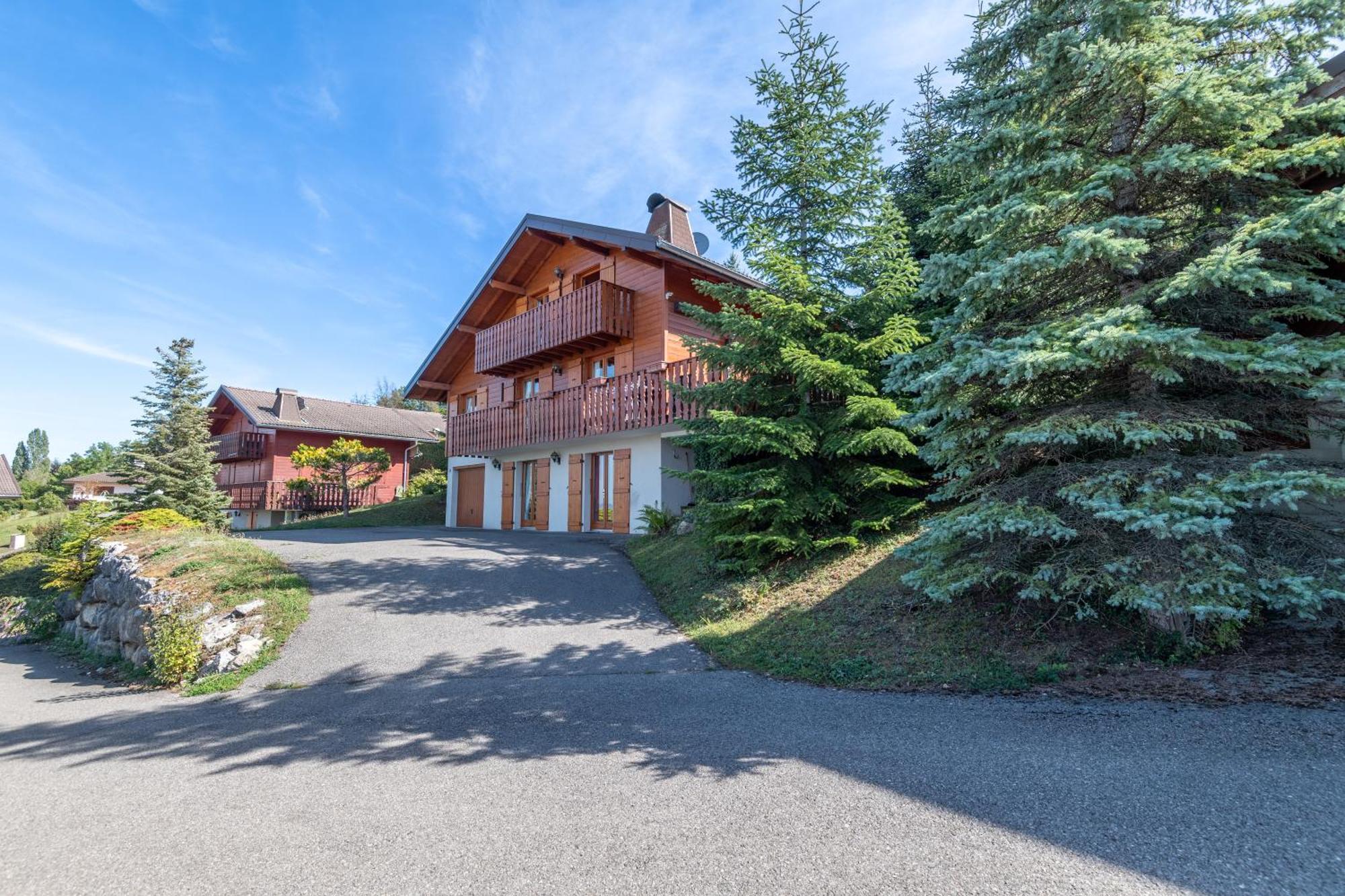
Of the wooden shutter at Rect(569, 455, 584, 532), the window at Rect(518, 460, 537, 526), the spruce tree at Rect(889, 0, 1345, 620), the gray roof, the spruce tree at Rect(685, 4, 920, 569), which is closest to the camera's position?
the spruce tree at Rect(889, 0, 1345, 620)

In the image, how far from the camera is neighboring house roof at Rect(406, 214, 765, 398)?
589 inches

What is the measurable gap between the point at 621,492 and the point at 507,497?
5.67 meters

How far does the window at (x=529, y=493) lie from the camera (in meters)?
19.3

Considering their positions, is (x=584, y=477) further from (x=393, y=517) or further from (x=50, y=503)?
(x=50, y=503)

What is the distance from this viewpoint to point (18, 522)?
31.8 meters

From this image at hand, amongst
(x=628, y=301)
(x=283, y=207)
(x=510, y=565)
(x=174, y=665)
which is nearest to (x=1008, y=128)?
(x=510, y=565)

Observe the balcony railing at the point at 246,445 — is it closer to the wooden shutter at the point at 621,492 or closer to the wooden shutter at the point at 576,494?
the wooden shutter at the point at 576,494

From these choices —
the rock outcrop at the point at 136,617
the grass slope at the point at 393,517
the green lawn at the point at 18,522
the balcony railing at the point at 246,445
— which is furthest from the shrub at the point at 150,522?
the balcony railing at the point at 246,445

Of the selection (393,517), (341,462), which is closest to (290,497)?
(341,462)

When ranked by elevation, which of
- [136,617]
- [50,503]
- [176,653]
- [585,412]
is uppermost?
[585,412]

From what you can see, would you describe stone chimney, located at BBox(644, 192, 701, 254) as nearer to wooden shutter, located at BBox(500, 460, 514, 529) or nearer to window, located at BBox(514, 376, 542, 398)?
window, located at BBox(514, 376, 542, 398)

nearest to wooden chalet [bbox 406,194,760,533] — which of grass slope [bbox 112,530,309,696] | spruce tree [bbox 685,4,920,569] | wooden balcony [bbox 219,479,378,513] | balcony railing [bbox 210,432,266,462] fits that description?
spruce tree [bbox 685,4,920,569]

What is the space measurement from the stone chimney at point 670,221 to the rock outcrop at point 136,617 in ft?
51.4

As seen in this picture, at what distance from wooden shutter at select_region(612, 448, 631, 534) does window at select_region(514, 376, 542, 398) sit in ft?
16.9
